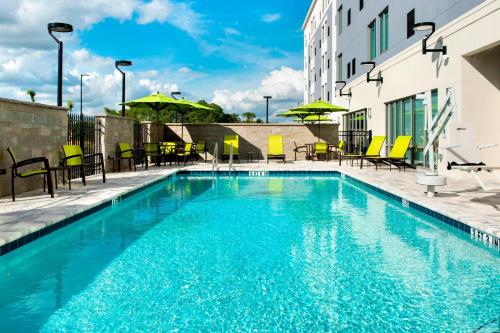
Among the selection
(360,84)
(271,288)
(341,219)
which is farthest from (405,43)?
(271,288)

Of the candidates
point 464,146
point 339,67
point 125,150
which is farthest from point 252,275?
point 339,67

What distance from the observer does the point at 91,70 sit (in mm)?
37281

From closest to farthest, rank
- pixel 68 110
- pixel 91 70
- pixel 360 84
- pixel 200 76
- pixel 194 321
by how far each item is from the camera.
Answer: pixel 194 321, pixel 68 110, pixel 360 84, pixel 200 76, pixel 91 70

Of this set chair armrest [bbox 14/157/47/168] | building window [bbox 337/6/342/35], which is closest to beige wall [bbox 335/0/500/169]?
chair armrest [bbox 14/157/47/168]

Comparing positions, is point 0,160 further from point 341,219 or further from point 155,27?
point 155,27

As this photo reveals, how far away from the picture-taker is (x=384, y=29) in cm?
1656

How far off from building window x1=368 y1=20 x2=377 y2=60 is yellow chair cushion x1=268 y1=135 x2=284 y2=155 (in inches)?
214

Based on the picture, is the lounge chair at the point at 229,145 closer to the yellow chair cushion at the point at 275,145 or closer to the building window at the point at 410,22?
the yellow chair cushion at the point at 275,145

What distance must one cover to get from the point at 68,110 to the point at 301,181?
598 cm

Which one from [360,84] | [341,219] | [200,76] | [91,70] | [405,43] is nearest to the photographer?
[341,219]

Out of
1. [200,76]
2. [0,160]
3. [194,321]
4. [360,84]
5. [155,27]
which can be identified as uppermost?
[155,27]

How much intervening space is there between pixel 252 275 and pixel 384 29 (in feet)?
49.0

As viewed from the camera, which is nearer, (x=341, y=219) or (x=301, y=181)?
(x=341, y=219)

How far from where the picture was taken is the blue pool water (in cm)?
296
